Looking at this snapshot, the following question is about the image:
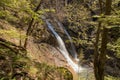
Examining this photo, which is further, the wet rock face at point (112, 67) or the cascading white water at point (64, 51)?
the wet rock face at point (112, 67)

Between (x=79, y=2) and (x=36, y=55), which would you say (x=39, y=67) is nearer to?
(x=36, y=55)

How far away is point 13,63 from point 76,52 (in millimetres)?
15362

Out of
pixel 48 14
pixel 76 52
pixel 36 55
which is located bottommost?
pixel 76 52

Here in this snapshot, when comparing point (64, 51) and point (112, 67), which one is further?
point (112, 67)

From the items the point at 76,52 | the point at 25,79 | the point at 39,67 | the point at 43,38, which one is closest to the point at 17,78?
the point at 25,79

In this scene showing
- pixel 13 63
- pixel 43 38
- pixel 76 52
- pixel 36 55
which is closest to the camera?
pixel 13 63

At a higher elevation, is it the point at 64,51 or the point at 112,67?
the point at 64,51

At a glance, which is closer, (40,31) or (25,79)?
(25,79)

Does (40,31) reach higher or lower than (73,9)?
lower

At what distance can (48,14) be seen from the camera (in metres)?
21.4

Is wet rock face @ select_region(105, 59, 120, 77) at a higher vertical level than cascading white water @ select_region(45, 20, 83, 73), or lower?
lower

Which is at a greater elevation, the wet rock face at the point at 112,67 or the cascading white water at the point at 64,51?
the cascading white water at the point at 64,51

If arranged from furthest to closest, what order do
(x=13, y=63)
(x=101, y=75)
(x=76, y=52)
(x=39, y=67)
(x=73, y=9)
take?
(x=76, y=52)
(x=73, y=9)
(x=39, y=67)
(x=13, y=63)
(x=101, y=75)

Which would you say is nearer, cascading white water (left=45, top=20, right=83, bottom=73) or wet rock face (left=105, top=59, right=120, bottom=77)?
cascading white water (left=45, top=20, right=83, bottom=73)
